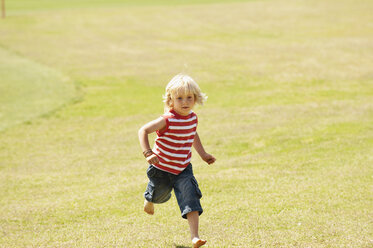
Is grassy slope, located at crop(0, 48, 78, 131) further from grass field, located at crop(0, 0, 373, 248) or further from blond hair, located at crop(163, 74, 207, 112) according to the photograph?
blond hair, located at crop(163, 74, 207, 112)

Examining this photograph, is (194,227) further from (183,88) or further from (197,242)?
(183,88)

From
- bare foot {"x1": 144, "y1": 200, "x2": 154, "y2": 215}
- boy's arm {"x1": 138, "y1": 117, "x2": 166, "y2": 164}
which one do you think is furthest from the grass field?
boy's arm {"x1": 138, "y1": 117, "x2": 166, "y2": 164}

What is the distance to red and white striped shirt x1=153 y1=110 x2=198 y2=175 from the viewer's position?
512 centimetres

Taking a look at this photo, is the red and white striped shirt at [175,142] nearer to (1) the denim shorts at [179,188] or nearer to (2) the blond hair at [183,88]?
(1) the denim shorts at [179,188]

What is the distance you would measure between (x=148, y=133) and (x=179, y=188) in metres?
0.66

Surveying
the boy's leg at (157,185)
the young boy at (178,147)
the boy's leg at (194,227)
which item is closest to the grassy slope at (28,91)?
the boy's leg at (157,185)

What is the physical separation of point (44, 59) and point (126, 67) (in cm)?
443

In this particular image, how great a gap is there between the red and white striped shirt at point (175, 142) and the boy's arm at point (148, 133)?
0.23 feet

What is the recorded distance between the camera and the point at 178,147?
17.0 ft

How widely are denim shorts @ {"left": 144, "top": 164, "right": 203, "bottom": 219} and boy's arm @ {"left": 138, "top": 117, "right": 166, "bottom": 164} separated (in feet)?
1.55

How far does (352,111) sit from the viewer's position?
37.7 feet

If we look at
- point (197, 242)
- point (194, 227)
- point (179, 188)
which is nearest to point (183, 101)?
point (179, 188)

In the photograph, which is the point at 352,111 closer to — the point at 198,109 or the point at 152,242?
the point at 198,109

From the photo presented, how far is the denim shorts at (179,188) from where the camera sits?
504 cm
